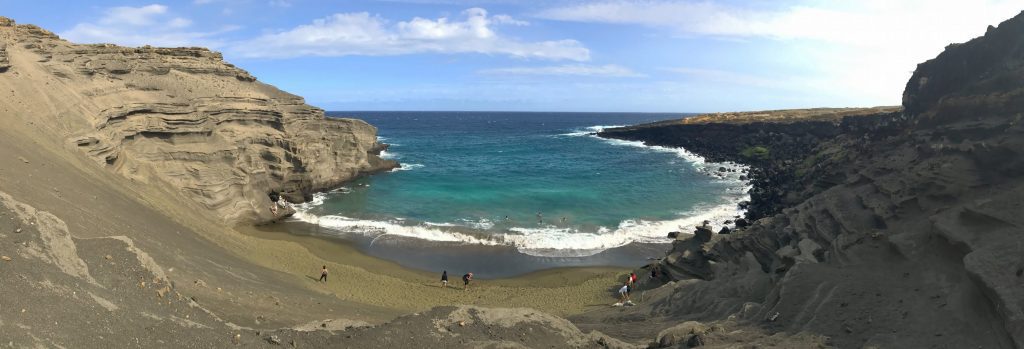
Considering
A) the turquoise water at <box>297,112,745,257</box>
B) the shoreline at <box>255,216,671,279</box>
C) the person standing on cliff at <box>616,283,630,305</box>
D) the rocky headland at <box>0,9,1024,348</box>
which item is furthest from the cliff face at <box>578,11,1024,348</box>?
the turquoise water at <box>297,112,745,257</box>

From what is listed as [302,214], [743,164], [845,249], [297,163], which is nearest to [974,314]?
[845,249]

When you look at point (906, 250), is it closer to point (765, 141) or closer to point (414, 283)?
point (414, 283)

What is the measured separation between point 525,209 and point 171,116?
76.2ft

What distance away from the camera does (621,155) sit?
77.7 metres

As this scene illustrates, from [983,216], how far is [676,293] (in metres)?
8.45

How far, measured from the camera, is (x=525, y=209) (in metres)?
39.1

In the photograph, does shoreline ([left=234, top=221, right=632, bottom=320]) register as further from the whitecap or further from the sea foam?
the whitecap

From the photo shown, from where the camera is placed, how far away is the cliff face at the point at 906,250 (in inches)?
413

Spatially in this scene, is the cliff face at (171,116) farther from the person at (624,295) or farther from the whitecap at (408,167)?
the person at (624,295)

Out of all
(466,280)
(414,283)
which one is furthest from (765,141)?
(414,283)

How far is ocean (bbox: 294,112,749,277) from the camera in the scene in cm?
2984

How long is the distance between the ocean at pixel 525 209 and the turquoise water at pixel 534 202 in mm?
71

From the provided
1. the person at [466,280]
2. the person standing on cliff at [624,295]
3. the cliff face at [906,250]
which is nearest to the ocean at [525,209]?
the person at [466,280]

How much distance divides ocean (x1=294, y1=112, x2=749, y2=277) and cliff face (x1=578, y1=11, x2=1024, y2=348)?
7572 mm
